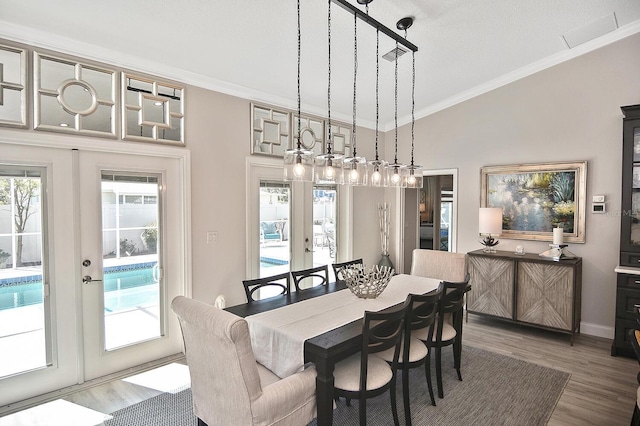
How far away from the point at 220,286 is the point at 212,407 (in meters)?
1.94

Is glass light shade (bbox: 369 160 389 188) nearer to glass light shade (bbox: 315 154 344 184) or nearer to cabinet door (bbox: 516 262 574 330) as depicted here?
glass light shade (bbox: 315 154 344 184)

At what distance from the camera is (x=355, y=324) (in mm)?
2410

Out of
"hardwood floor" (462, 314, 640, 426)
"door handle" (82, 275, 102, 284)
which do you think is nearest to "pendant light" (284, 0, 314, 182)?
"door handle" (82, 275, 102, 284)

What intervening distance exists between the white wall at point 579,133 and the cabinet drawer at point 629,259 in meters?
0.42

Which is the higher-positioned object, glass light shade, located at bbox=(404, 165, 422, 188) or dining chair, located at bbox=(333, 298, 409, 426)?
glass light shade, located at bbox=(404, 165, 422, 188)

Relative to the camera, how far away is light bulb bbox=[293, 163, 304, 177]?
259 cm

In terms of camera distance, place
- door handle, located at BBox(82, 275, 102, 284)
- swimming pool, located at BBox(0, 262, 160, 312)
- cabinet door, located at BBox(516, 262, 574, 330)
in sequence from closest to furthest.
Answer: swimming pool, located at BBox(0, 262, 160, 312), door handle, located at BBox(82, 275, 102, 284), cabinet door, located at BBox(516, 262, 574, 330)

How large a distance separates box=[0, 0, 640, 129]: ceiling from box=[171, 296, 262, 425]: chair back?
2166 mm

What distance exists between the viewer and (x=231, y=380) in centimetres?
184

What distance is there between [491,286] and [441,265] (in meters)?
1.00

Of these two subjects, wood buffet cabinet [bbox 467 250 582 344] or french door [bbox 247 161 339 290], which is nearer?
wood buffet cabinet [bbox 467 250 582 344]

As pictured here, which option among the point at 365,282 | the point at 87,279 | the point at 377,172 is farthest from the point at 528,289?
the point at 87,279

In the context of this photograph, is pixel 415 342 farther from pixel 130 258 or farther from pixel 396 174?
pixel 130 258

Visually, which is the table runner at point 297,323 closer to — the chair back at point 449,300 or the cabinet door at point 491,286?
the chair back at point 449,300
